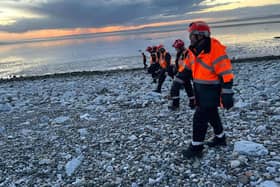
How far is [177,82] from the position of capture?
17.7 feet

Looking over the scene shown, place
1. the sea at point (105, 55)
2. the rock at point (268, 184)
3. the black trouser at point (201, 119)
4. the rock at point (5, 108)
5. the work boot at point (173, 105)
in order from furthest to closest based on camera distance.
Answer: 1. the sea at point (105, 55)
2. the rock at point (5, 108)
3. the work boot at point (173, 105)
4. the black trouser at point (201, 119)
5. the rock at point (268, 184)

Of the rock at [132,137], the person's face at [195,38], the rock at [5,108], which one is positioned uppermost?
the person's face at [195,38]

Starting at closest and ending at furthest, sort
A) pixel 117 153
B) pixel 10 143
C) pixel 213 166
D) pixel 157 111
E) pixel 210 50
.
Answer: pixel 210 50, pixel 213 166, pixel 117 153, pixel 10 143, pixel 157 111

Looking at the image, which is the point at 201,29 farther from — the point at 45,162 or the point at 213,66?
the point at 45,162

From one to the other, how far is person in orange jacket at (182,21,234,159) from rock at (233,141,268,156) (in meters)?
0.64

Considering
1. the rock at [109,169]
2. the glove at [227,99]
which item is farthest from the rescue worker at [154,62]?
the glove at [227,99]

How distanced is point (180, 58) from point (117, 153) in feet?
12.6

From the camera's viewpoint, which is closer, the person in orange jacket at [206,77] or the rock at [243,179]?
the rock at [243,179]

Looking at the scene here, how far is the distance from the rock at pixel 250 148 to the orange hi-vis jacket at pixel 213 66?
1311 mm

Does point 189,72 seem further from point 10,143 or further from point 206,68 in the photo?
point 10,143

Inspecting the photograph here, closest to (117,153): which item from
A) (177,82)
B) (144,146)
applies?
(144,146)

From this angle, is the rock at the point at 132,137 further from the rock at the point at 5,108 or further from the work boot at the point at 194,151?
the rock at the point at 5,108

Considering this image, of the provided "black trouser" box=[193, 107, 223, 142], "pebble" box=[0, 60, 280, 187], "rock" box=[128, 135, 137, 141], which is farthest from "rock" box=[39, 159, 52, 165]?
"black trouser" box=[193, 107, 223, 142]

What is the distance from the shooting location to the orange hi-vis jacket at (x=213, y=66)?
14.6ft
